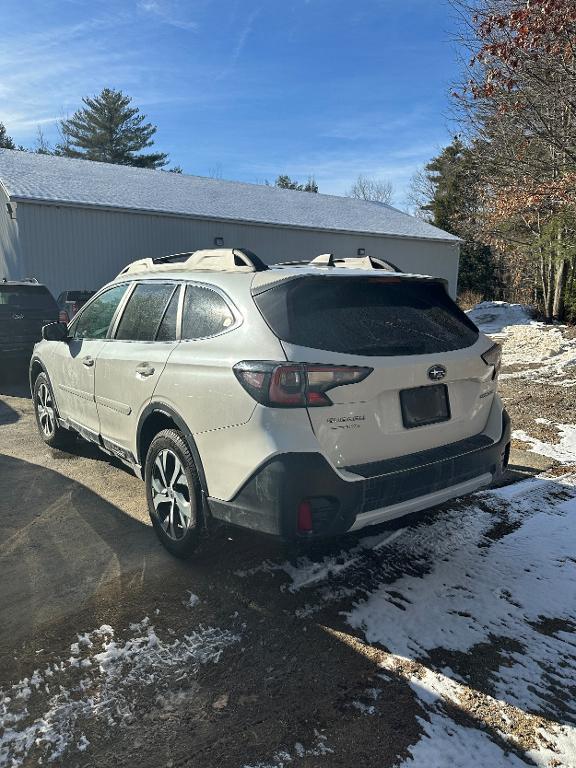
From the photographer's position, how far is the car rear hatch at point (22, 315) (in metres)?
9.12

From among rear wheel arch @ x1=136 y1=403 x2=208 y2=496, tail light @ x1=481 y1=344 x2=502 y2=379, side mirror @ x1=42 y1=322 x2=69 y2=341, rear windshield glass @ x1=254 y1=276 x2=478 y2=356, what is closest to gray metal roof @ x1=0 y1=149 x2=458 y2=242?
side mirror @ x1=42 y1=322 x2=69 y2=341

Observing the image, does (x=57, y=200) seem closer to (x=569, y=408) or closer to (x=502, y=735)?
(x=569, y=408)

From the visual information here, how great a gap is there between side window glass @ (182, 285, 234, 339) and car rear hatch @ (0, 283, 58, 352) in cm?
675

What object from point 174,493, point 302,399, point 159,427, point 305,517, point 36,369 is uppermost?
point 302,399

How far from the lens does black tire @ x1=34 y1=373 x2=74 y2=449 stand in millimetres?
5539

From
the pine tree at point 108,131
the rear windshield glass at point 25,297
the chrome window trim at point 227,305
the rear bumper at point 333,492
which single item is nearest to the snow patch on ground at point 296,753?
the rear bumper at point 333,492

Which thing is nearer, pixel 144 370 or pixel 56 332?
pixel 144 370

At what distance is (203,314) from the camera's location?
3299mm

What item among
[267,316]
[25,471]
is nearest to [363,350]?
[267,316]

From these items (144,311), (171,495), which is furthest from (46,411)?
(171,495)

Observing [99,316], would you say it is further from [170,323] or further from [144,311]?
[170,323]

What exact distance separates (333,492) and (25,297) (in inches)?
A: 332

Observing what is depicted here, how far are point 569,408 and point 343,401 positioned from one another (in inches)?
219

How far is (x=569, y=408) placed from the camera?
710 centimetres
